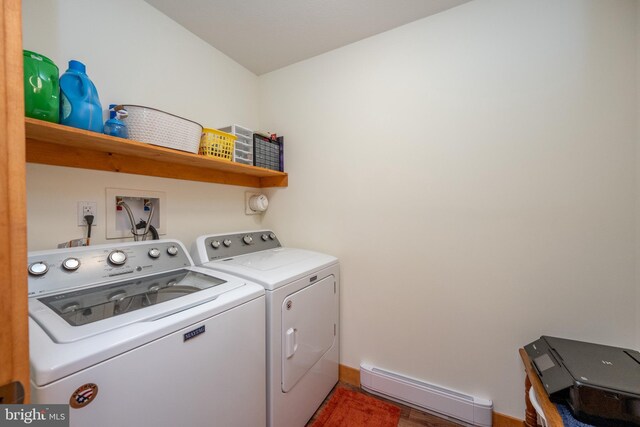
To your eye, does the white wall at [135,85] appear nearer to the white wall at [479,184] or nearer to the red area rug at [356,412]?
the white wall at [479,184]

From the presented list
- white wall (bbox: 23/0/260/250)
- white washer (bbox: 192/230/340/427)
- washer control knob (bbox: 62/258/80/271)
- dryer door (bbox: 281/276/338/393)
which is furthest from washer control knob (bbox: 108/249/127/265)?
dryer door (bbox: 281/276/338/393)

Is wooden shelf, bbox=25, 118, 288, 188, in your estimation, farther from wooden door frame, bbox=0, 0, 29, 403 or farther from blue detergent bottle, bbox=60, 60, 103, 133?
wooden door frame, bbox=0, 0, 29, 403

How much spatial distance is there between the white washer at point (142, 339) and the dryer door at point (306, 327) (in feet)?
0.50

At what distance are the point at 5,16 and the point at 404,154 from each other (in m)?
1.60

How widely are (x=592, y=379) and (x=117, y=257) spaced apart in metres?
1.97

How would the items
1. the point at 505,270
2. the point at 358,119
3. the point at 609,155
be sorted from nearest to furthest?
the point at 609,155, the point at 505,270, the point at 358,119

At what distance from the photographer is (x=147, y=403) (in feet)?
2.36

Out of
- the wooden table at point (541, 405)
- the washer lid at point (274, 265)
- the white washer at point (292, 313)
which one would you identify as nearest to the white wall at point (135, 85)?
the white washer at point (292, 313)

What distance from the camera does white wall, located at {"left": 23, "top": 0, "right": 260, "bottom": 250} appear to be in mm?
1075

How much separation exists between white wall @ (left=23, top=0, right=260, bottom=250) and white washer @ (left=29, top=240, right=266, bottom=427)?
0.89 ft

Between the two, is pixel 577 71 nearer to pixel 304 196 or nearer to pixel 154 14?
pixel 304 196

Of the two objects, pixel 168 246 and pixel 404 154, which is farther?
pixel 404 154

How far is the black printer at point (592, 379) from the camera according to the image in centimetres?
80

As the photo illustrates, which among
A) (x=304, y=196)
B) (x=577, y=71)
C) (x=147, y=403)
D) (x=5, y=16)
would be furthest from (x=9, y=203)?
(x=577, y=71)
